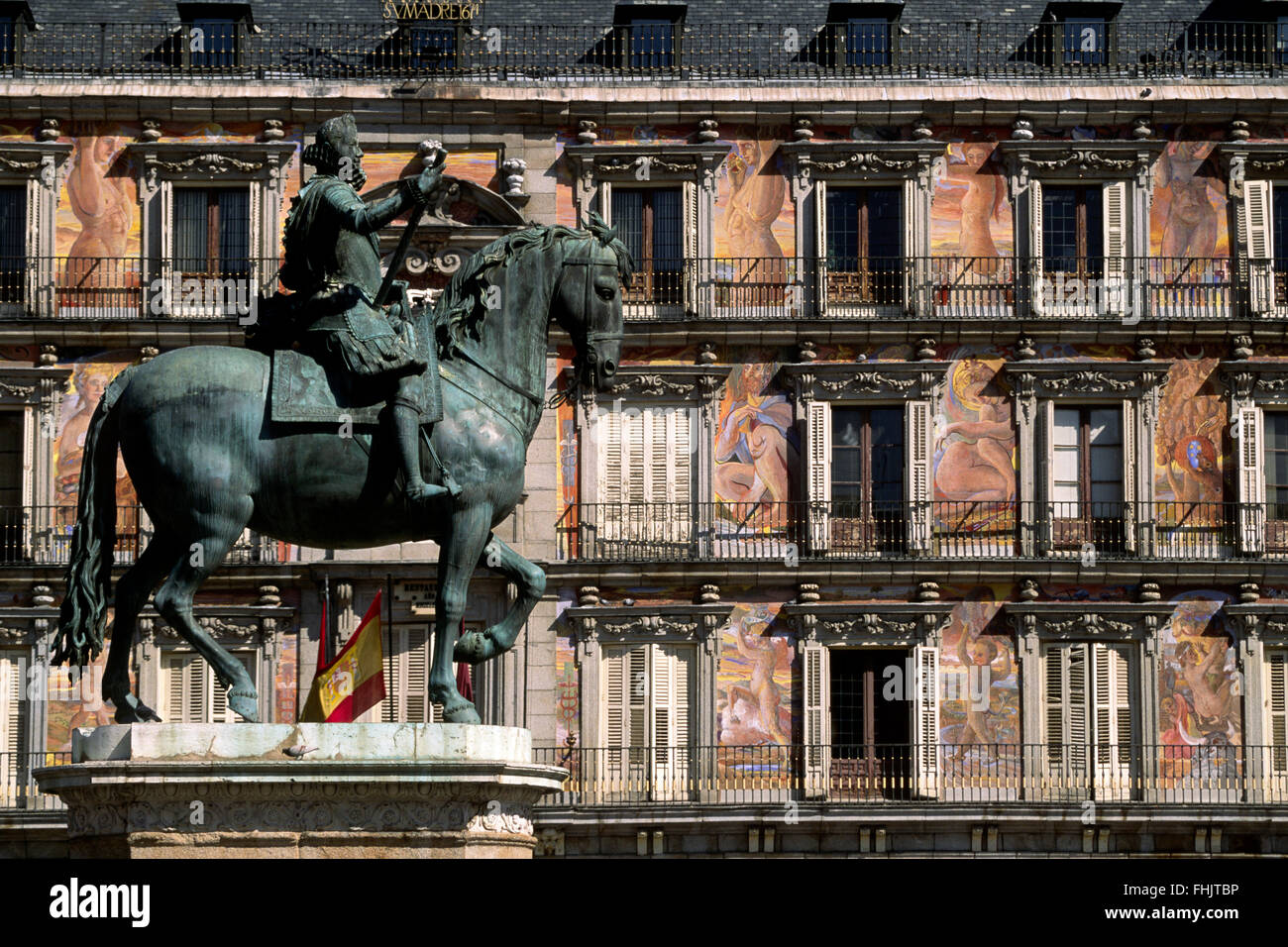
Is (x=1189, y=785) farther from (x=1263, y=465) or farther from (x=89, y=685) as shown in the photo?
(x=89, y=685)

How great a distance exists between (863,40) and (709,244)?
4.29m

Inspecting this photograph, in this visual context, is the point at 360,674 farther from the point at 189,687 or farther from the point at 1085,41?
the point at 1085,41

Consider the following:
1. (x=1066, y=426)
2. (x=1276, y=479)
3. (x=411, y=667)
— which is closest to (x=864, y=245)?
(x=1066, y=426)

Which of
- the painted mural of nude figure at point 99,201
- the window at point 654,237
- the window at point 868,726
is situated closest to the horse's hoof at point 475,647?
the window at point 868,726

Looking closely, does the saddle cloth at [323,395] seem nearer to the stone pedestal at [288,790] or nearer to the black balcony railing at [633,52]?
the stone pedestal at [288,790]

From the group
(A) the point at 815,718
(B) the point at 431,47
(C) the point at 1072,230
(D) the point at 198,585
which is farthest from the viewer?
→ (B) the point at 431,47

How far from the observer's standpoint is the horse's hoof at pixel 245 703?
1545 centimetres

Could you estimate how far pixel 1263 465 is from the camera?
41.5 metres

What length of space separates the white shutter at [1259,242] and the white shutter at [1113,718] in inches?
235

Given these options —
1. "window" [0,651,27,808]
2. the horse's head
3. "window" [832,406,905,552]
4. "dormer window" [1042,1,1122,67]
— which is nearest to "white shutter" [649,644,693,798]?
"window" [832,406,905,552]

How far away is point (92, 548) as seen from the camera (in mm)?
15773

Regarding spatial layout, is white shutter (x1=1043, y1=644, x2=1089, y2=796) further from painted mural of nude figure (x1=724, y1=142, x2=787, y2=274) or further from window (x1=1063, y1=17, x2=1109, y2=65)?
window (x1=1063, y1=17, x2=1109, y2=65)

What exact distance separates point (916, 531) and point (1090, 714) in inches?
149

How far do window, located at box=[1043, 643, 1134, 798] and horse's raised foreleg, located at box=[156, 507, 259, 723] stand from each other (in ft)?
86.5
